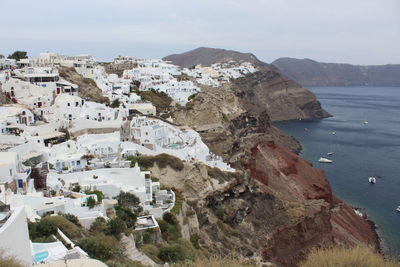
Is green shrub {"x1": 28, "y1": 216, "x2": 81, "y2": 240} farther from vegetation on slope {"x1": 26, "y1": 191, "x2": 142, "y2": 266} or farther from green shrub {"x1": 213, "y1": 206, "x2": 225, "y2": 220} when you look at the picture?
green shrub {"x1": 213, "y1": 206, "x2": 225, "y2": 220}

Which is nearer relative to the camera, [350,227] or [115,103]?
[350,227]

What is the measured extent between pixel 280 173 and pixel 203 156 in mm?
14562

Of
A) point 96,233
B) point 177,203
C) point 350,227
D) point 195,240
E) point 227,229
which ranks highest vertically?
point 96,233

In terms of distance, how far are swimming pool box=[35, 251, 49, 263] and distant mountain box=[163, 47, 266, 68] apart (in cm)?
12838

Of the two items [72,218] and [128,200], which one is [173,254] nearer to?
[72,218]

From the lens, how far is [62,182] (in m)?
18.0

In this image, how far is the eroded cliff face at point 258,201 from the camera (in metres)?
22.9

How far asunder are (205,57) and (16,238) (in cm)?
15503

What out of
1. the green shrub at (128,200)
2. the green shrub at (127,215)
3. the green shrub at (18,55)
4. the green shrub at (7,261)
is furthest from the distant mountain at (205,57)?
the green shrub at (7,261)

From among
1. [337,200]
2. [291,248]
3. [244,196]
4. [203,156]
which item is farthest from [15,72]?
[337,200]

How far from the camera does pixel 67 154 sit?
2116 cm

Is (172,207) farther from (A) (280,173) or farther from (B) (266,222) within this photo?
(A) (280,173)

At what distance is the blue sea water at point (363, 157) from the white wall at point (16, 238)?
25.0 meters

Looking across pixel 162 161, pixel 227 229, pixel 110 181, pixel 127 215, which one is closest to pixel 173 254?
pixel 127 215
